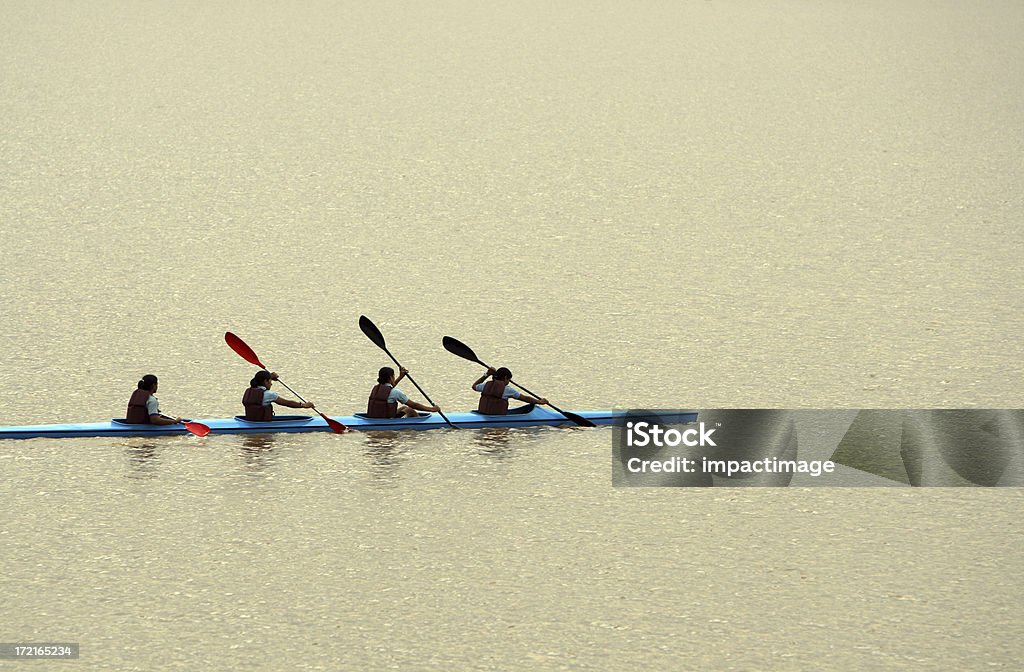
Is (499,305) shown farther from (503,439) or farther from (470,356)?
(503,439)

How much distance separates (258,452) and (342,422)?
1.17 meters

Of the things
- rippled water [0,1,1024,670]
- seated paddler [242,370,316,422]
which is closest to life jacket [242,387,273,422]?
seated paddler [242,370,316,422]

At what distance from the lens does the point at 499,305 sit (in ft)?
84.1

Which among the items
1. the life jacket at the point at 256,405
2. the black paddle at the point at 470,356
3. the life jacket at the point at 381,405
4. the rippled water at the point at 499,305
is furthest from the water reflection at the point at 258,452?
the black paddle at the point at 470,356

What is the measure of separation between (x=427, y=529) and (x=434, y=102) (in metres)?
26.1

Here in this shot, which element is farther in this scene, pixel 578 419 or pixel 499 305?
pixel 499 305

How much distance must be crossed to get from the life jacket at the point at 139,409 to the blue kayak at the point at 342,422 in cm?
6

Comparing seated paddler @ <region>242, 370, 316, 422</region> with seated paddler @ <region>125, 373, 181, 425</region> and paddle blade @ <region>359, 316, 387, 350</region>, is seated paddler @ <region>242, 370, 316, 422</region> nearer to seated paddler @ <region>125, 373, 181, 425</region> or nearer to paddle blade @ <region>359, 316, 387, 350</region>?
seated paddler @ <region>125, 373, 181, 425</region>

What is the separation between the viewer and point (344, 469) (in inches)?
698

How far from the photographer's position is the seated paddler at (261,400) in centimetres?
1853

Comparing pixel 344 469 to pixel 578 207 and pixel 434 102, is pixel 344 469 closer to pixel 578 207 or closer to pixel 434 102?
pixel 578 207

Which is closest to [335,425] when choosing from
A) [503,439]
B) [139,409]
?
[503,439]

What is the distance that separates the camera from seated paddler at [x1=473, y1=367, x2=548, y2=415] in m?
19.0

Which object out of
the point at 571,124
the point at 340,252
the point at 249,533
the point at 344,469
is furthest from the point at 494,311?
the point at 571,124
